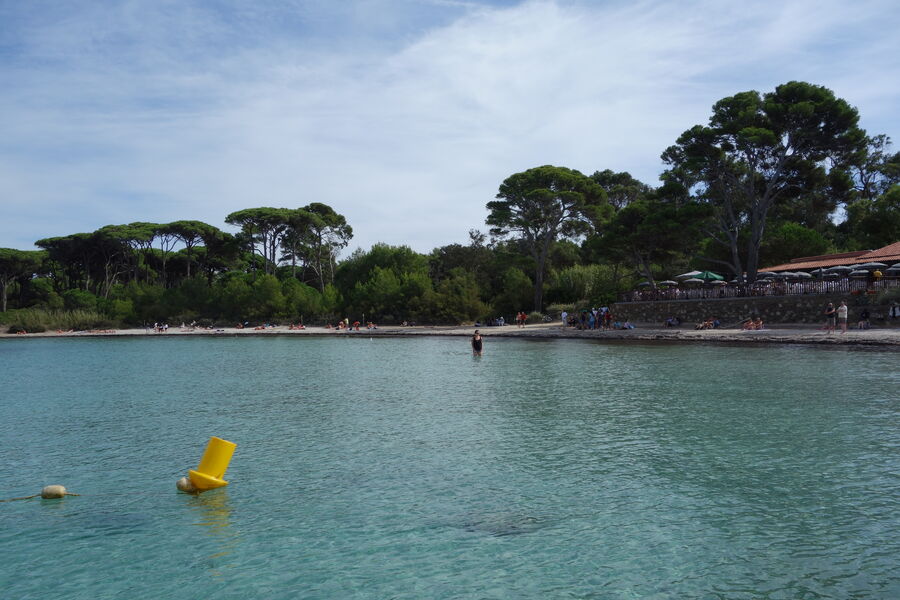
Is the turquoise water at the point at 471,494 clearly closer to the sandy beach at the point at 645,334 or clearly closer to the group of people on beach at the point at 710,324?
the sandy beach at the point at 645,334

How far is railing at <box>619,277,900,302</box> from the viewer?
1246 inches

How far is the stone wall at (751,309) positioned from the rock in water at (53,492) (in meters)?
32.9

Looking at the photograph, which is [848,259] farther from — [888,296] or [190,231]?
[190,231]

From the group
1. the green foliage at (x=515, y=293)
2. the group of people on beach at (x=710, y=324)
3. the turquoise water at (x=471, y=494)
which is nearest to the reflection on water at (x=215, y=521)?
the turquoise water at (x=471, y=494)

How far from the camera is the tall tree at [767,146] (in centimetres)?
3700

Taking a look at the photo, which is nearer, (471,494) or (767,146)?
(471,494)

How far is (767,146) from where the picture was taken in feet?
128

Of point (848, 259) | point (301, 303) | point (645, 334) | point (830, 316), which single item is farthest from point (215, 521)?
point (301, 303)

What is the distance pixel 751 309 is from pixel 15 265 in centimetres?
7478

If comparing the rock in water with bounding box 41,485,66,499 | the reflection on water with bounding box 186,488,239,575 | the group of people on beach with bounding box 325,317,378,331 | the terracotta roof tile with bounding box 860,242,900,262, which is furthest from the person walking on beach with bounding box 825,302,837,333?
the group of people on beach with bounding box 325,317,378,331

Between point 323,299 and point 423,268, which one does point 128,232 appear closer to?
point 323,299

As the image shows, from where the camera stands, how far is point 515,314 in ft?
177

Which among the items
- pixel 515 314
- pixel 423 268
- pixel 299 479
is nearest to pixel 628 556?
pixel 299 479

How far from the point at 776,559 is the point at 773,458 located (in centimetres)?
403
